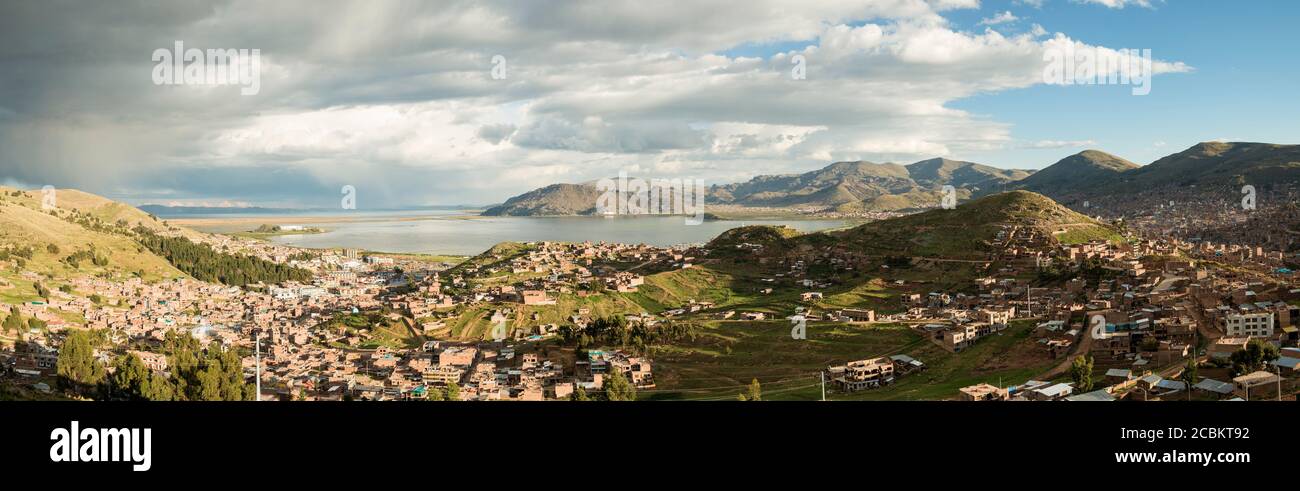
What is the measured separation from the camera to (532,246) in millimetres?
56562

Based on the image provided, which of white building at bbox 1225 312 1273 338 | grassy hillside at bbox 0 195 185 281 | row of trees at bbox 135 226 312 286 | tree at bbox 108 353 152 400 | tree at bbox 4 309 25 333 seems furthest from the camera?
row of trees at bbox 135 226 312 286

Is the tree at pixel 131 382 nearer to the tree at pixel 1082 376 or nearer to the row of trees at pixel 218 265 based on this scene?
the tree at pixel 1082 376

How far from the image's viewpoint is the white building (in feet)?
54.3

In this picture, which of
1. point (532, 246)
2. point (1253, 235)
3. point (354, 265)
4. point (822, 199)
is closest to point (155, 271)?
point (354, 265)

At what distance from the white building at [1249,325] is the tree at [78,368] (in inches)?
968

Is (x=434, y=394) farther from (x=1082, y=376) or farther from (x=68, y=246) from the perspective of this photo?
(x=68, y=246)

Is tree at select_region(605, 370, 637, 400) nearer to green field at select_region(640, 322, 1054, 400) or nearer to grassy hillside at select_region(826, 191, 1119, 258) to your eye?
green field at select_region(640, 322, 1054, 400)

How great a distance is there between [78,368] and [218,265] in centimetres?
3983

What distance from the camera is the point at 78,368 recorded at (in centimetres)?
1622

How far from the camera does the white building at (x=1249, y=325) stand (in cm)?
1655

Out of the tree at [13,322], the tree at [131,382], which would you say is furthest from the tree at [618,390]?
the tree at [13,322]

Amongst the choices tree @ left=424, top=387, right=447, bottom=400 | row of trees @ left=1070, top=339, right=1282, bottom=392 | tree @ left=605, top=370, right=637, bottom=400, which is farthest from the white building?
tree @ left=424, top=387, right=447, bottom=400

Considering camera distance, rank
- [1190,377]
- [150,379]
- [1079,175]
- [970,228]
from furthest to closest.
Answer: [1079,175]
[970,228]
[150,379]
[1190,377]

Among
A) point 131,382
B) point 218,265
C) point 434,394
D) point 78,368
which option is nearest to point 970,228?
point 434,394
